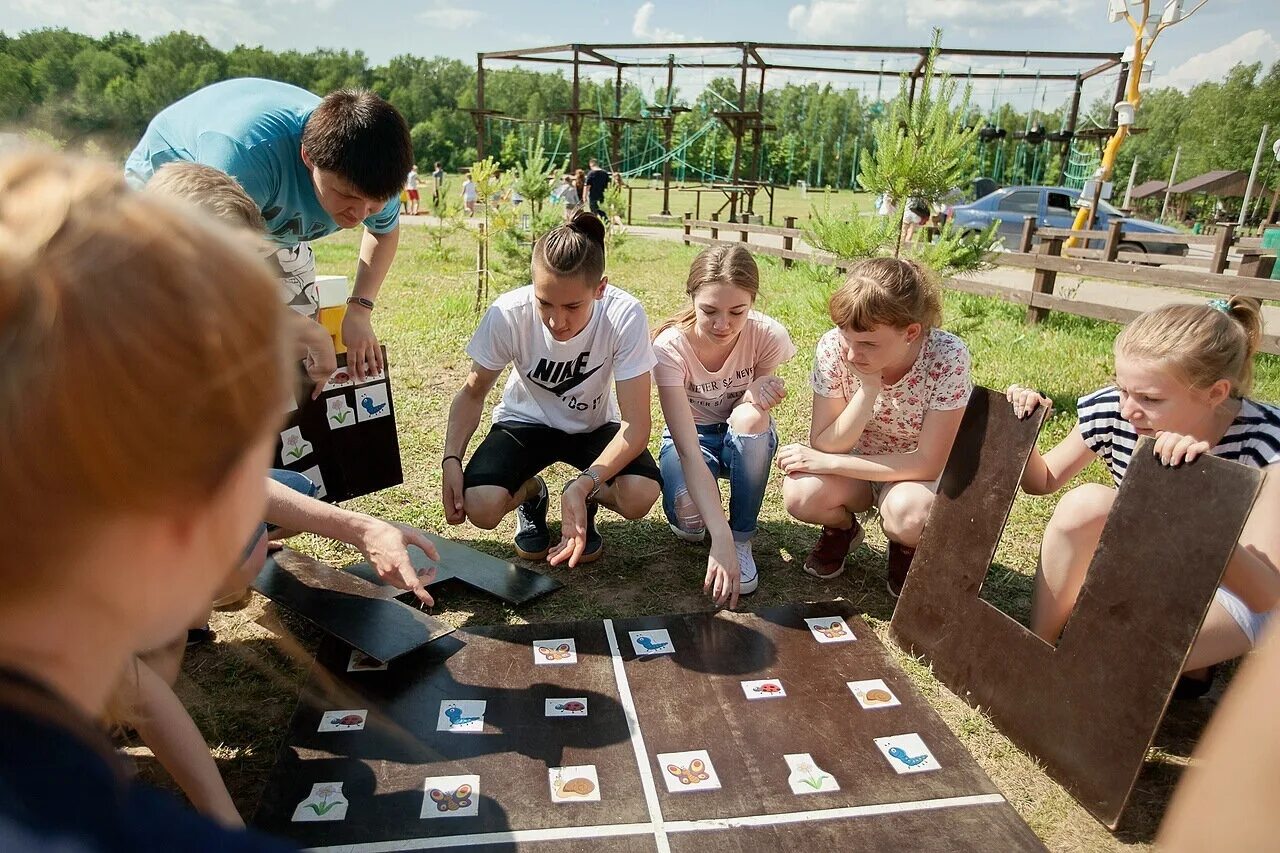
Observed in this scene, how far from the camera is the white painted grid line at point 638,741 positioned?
179 centimetres

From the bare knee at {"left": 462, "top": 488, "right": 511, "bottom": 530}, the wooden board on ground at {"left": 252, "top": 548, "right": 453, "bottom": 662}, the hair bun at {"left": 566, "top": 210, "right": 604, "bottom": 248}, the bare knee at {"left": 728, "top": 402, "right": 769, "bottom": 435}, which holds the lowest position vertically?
the wooden board on ground at {"left": 252, "top": 548, "right": 453, "bottom": 662}

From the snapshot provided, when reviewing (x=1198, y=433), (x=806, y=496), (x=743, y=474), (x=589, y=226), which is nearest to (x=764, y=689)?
(x=806, y=496)

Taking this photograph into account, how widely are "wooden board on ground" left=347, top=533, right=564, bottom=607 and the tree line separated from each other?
54.4 feet

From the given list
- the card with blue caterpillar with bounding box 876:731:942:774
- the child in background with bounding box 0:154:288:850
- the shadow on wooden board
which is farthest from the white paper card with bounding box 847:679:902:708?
the child in background with bounding box 0:154:288:850

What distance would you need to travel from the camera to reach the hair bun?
284cm

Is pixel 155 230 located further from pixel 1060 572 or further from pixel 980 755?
pixel 1060 572

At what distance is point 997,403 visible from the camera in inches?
98.0

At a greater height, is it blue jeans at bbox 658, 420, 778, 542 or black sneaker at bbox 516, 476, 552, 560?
blue jeans at bbox 658, 420, 778, 542

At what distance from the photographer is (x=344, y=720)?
7.02ft

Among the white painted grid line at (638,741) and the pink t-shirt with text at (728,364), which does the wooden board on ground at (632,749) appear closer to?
the white painted grid line at (638,741)

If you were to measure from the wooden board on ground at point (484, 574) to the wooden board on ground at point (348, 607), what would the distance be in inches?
6.6

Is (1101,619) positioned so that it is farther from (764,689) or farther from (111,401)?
(111,401)

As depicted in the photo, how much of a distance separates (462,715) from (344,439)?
1.64 m

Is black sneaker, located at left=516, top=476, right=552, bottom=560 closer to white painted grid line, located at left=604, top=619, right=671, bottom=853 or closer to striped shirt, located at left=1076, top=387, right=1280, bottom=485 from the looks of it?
white painted grid line, located at left=604, top=619, right=671, bottom=853
